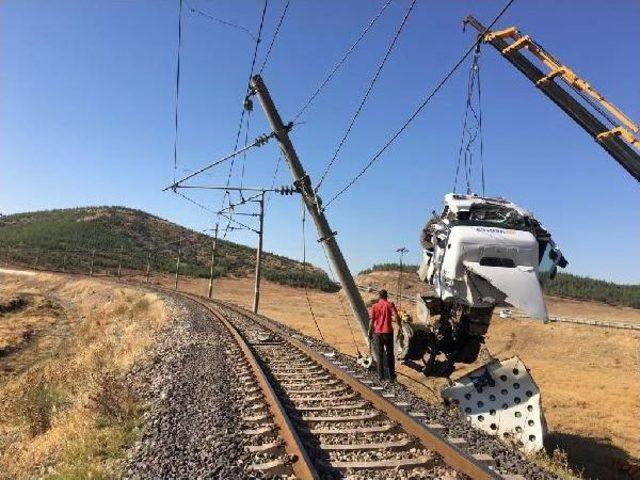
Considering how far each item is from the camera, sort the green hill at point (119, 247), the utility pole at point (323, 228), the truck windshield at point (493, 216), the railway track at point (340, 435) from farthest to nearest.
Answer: the green hill at point (119, 247)
the utility pole at point (323, 228)
the truck windshield at point (493, 216)
the railway track at point (340, 435)

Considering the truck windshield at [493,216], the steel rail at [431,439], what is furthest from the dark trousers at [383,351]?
the truck windshield at [493,216]

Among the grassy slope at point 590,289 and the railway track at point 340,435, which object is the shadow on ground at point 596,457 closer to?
the railway track at point 340,435

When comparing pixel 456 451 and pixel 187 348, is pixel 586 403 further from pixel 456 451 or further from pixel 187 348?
pixel 456 451

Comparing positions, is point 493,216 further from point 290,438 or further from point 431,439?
point 290,438

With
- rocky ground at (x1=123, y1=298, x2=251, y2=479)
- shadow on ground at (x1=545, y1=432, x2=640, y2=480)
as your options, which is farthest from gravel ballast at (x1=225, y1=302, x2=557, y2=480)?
shadow on ground at (x1=545, y1=432, x2=640, y2=480)

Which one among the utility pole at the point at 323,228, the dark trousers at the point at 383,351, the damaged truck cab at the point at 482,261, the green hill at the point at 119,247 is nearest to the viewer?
the damaged truck cab at the point at 482,261

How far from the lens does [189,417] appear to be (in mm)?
8258

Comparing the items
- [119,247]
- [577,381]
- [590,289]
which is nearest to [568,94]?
[577,381]

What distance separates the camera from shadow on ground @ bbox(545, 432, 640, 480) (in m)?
11.2

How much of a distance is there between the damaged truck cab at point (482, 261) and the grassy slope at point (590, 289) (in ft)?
217

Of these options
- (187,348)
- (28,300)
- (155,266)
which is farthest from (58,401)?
(155,266)

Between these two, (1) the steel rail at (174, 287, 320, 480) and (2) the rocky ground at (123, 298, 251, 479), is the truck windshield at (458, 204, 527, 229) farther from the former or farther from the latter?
(2) the rocky ground at (123, 298, 251, 479)

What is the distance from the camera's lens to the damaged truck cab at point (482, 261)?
11.8 meters

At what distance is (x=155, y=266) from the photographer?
98.1m
